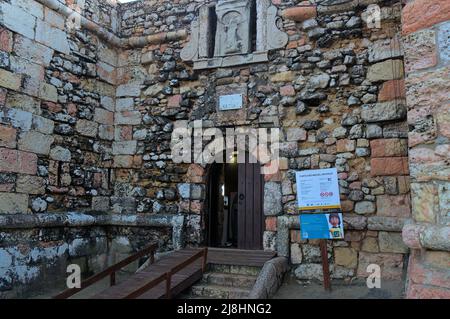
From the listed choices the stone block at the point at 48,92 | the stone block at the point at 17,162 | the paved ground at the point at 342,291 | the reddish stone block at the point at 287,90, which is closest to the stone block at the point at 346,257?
the paved ground at the point at 342,291

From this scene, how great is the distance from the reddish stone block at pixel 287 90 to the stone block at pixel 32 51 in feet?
9.47

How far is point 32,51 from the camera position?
4.62 metres

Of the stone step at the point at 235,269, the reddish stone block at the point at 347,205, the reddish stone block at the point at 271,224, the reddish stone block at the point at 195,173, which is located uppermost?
the reddish stone block at the point at 195,173

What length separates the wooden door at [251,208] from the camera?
5113mm

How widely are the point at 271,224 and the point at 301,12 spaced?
8.54 ft

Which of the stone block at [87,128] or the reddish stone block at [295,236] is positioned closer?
the reddish stone block at [295,236]

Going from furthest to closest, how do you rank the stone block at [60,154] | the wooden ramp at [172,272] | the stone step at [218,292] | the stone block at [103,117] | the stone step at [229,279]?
the stone block at [103,117] → the stone block at [60,154] → the stone step at [229,279] → the stone step at [218,292] → the wooden ramp at [172,272]

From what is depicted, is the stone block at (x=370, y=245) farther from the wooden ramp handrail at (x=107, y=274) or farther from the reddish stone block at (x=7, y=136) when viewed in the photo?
the reddish stone block at (x=7, y=136)

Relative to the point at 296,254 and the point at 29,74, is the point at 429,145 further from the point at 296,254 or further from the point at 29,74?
the point at 29,74

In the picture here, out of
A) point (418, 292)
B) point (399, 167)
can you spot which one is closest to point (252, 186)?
point (399, 167)

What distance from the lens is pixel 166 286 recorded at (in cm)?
373

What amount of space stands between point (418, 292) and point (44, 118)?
170 inches

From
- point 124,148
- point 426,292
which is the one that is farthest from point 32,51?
point 426,292
